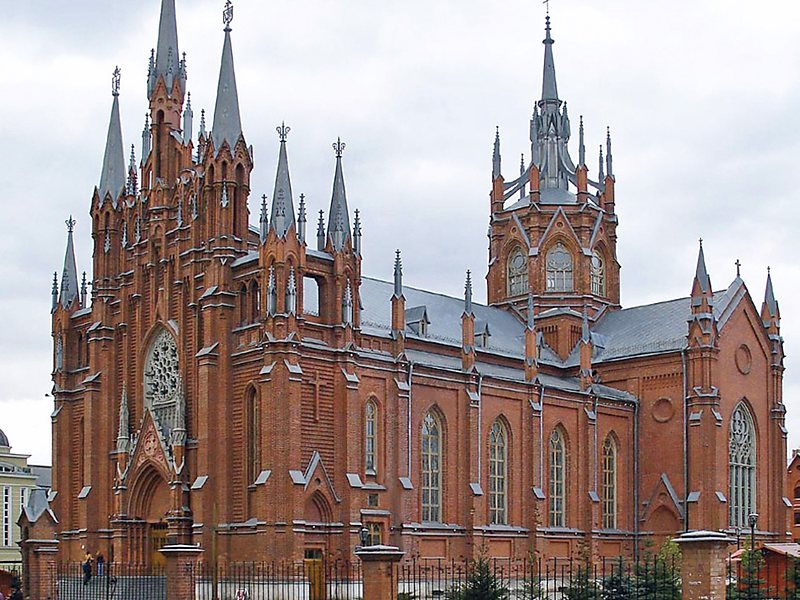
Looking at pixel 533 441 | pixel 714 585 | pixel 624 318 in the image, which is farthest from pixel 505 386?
pixel 714 585

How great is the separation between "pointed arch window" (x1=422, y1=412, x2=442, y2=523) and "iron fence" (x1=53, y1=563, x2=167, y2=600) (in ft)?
43.1

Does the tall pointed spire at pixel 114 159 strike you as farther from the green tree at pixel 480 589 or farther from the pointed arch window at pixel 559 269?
the green tree at pixel 480 589

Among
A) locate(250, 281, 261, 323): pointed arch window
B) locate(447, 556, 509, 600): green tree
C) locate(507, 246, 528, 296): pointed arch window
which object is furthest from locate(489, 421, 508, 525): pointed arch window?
locate(447, 556, 509, 600): green tree

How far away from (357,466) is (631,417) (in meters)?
23.3

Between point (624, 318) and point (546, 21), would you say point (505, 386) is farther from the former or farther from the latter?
point (546, 21)

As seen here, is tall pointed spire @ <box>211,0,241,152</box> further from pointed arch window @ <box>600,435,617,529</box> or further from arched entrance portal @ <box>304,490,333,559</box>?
pointed arch window @ <box>600,435,617,529</box>

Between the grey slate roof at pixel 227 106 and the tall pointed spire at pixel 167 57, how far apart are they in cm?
406

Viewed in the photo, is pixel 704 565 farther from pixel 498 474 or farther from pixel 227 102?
pixel 498 474

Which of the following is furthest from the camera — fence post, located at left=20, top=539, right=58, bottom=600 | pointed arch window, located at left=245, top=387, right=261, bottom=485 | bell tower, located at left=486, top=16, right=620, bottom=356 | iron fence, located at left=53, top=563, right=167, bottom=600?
bell tower, located at left=486, top=16, right=620, bottom=356

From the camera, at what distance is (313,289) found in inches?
2270

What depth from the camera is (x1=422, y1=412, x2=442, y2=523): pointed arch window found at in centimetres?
5853

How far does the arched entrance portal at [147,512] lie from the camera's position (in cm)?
5662

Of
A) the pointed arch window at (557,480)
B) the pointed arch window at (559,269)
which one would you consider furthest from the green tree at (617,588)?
the pointed arch window at (559,269)

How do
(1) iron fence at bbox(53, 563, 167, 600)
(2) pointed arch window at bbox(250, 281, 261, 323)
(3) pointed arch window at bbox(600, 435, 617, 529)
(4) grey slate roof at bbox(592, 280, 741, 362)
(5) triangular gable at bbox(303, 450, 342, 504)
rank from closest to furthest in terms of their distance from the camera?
(1) iron fence at bbox(53, 563, 167, 600), (5) triangular gable at bbox(303, 450, 342, 504), (2) pointed arch window at bbox(250, 281, 261, 323), (3) pointed arch window at bbox(600, 435, 617, 529), (4) grey slate roof at bbox(592, 280, 741, 362)
